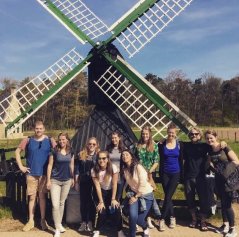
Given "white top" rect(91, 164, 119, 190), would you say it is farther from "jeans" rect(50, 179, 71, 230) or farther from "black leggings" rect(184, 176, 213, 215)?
"black leggings" rect(184, 176, 213, 215)

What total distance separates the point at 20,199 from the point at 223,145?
Answer: 4.23m

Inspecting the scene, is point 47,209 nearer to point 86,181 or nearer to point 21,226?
point 21,226

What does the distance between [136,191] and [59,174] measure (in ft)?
4.56

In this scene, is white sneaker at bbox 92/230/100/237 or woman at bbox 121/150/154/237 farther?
white sneaker at bbox 92/230/100/237

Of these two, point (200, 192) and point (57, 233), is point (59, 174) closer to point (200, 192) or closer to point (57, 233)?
point (57, 233)

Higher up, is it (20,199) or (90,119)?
(90,119)

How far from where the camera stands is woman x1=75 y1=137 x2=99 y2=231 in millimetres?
6590

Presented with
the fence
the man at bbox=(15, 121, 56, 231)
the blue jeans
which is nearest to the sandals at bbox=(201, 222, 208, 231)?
the blue jeans

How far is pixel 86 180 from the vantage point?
661 cm

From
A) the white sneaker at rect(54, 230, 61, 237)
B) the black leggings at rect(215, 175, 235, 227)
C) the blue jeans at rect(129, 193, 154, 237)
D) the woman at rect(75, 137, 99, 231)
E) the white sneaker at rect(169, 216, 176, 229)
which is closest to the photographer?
the blue jeans at rect(129, 193, 154, 237)

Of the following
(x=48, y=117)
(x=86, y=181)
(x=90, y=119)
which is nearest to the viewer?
(x=86, y=181)

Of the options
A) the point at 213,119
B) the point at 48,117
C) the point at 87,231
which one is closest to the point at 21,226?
the point at 87,231

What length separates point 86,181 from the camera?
6.61 metres

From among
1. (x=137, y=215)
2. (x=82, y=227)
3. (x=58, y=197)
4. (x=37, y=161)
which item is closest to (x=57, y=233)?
(x=82, y=227)
